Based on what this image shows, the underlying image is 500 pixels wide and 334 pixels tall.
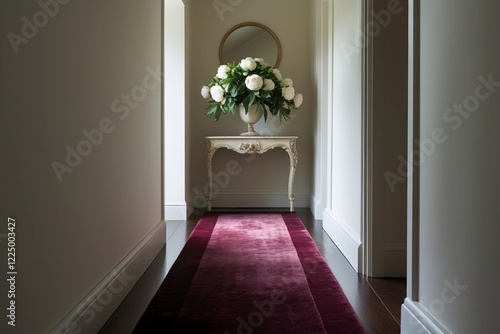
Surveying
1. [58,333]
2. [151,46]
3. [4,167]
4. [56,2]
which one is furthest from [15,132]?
[151,46]

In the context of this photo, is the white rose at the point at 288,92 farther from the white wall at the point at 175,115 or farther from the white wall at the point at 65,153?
the white wall at the point at 65,153

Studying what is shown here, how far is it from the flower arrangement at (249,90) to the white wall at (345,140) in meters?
1.10

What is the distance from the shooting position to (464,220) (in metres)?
1.23

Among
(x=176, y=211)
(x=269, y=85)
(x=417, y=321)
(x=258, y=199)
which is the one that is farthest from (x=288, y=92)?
(x=417, y=321)

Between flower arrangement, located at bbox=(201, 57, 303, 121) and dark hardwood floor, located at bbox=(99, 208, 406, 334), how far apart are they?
1803 millimetres

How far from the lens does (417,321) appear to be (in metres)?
1.50

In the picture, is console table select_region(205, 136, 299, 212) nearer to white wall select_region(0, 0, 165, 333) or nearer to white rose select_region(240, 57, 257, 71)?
white rose select_region(240, 57, 257, 71)

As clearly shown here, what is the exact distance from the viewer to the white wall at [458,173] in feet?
3.58

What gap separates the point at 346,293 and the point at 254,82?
271cm

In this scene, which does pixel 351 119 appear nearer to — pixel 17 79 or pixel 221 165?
pixel 17 79

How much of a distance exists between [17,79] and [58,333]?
2.36 feet

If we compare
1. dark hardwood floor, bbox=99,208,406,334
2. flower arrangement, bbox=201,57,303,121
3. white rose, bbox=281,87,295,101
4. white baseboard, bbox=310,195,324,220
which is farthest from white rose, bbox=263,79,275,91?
dark hardwood floor, bbox=99,208,406,334

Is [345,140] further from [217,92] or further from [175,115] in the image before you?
[175,115]

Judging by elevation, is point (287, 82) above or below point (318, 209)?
above
